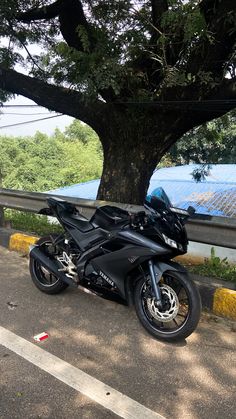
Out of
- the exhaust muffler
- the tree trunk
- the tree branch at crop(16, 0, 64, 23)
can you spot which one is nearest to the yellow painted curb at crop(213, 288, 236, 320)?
the exhaust muffler

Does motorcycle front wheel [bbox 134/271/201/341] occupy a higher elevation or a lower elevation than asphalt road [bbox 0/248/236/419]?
higher

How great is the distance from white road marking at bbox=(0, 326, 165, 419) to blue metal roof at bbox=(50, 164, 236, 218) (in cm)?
892

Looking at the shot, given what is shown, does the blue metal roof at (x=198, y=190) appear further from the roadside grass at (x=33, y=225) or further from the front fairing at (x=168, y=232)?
the front fairing at (x=168, y=232)

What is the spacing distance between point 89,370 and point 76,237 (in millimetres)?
1337

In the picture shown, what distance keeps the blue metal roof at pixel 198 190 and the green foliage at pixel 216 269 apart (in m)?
6.87

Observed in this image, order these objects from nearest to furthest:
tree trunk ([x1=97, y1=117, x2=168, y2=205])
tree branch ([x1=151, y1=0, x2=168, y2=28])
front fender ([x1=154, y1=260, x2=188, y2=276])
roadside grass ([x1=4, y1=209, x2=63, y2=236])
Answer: front fender ([x1=154, y1=260, x2=188, y2=276]) → tree branch ([x1=151, y1=0, x2=168, y2=28]) → tree trunk ([x1=97, y1=117, x2=168, y2=205]) → roadside grass ([x1=4, y1=209, x2=63, y2=236])

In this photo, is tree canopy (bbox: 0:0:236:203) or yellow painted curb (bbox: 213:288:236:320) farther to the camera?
tree canopy (bbox: 0:0:236:203)

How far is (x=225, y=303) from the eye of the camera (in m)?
3.63

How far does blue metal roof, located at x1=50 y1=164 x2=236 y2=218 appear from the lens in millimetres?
12770

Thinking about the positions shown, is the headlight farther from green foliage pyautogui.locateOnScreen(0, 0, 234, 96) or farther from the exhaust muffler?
green foliage pyautogui.locateOnScreen(0, 0, 234, 96)

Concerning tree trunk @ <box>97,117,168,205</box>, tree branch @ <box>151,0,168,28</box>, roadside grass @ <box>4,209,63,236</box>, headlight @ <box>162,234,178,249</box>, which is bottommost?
roadside grass @ <box>4,209,63,236</box>

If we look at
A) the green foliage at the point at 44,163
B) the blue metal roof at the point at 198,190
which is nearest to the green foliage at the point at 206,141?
the blue metal roof at the point at 198,190

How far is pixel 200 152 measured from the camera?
771 centimetres

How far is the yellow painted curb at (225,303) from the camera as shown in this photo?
3.59 m
